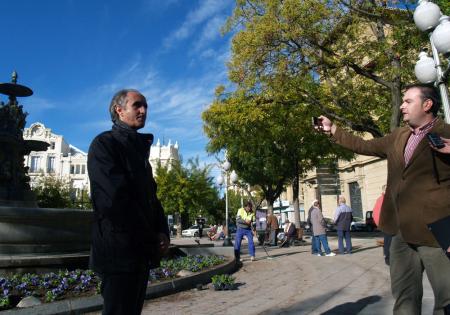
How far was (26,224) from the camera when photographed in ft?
24.0

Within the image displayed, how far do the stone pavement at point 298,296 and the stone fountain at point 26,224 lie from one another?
2.72 metres

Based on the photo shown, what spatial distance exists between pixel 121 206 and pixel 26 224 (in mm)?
5740

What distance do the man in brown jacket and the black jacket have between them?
174 cm

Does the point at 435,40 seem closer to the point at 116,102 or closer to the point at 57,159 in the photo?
the point at 116,102

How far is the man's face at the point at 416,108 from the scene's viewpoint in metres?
3.01

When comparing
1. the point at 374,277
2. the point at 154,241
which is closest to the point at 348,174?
the point at 374,277

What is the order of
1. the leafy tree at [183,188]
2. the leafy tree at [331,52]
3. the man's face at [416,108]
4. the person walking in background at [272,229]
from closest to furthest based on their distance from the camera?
the man's face at [416,108] < the leafy tree at [331,52] < the person walking in background at [272,229] < the leafy tree at [183,188]

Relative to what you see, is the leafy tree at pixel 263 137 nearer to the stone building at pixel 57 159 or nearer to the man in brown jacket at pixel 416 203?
the man in brown jacket at pixel 416 203

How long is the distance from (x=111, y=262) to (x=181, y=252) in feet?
31.5

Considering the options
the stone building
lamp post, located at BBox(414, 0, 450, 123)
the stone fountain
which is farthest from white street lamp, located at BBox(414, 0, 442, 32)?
the stone building

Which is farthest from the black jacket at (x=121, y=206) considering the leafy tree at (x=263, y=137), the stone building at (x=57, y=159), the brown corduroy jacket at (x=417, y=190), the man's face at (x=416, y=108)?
the stone building at (x=57, y=159)

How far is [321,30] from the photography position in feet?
42.3

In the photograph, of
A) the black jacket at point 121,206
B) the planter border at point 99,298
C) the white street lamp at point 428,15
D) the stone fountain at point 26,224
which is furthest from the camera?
the stone fountain at point 26,224

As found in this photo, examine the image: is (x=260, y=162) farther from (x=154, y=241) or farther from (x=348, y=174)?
(x=154, y=241)
